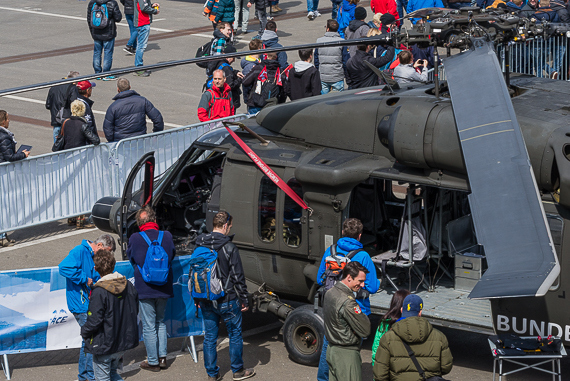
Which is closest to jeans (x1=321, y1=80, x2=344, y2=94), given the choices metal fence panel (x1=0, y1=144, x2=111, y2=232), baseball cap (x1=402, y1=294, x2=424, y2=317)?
metal fence panel (x1=0, y1=144, x2=111, y2=232)

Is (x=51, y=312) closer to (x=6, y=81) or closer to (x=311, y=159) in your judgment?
(x=311, y=159)

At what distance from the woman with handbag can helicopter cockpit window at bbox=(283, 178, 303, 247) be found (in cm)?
548

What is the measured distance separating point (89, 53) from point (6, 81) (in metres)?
3.38

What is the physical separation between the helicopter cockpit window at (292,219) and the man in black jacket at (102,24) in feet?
41.1

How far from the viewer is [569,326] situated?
309 inches

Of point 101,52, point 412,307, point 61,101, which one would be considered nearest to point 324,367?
point 412,307

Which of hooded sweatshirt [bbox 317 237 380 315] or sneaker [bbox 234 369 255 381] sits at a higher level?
hooded sweatshirt [bbox 317 237 380 315]

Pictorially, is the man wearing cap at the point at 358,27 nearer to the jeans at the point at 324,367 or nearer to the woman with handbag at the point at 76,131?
the woman with handbag at the point at 76,131

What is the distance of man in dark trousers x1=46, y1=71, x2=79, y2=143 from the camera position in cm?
1449

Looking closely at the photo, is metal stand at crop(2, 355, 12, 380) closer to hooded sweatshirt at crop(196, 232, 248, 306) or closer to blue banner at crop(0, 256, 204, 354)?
blue banner at crop(0, 256, 204, 354)

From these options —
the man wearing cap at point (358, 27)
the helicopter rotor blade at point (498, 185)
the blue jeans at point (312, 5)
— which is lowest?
the blue jeans at point (312, 5)

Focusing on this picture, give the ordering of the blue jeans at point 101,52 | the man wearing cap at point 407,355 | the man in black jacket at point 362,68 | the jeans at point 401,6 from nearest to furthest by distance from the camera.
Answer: the man wearing cap at point 407,355, the man in black jacket at point 362,68, the blue jeans at point 101,52, the jeans at point 401,6

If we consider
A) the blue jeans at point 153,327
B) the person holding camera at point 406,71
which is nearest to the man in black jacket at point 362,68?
the person holding camera at point 406,71

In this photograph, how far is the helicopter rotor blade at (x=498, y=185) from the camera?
18.8ft
